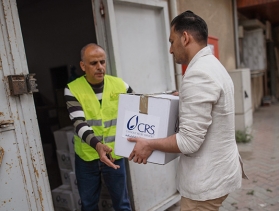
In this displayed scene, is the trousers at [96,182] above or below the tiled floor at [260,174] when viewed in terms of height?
above

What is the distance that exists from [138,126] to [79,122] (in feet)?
2.29

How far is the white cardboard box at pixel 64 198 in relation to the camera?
9.76 feet

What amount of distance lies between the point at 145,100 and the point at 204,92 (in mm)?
390

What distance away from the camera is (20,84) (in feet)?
5.66

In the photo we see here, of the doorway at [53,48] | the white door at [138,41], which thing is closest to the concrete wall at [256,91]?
the doorway at [53,48]

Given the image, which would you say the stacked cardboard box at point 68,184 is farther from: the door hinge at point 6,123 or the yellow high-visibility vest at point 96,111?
the door hinge at point 6,123

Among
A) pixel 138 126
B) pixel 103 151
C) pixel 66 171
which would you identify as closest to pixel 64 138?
pixel 66 171

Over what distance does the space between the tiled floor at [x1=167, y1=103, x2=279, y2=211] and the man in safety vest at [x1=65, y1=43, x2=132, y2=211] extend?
1.20 m

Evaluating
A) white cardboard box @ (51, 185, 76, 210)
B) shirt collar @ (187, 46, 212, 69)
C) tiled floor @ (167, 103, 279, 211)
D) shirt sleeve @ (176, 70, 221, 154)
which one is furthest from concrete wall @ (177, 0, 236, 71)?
white cardboard box @ (51, 185, 76, 210)

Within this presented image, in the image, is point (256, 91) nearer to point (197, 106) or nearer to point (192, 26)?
point (192, 26)

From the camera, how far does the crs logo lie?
1544mm

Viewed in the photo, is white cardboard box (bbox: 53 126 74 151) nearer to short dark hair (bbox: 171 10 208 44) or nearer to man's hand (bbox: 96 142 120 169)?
man's hand (bbox: 96 142 120 169)

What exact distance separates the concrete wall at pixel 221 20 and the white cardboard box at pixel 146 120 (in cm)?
307

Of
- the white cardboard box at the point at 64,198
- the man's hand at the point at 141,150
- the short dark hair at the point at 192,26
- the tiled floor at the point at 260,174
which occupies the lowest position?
the tiled floor at the point at 260,174
